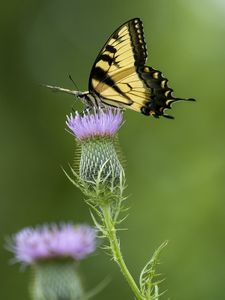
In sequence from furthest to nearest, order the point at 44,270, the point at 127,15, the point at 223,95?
1. the point at 127,15
2. the point at 223,95
3. the point at 44,270

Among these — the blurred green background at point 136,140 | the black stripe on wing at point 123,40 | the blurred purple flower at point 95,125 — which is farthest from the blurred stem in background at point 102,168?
the blurred green background at point 136,140

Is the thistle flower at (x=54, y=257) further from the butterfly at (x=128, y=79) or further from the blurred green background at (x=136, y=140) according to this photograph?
the blurred green background at (x=136, y=140)

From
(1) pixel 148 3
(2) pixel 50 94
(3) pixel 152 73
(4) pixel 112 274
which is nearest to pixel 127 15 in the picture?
(1) pixel 148 3

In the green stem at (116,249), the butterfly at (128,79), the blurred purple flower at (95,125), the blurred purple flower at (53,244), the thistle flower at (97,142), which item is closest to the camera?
the green stem at (116,249)

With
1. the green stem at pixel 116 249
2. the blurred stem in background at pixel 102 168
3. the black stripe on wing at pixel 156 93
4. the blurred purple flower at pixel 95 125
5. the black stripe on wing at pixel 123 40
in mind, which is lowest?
the green stem at pixel 116 249

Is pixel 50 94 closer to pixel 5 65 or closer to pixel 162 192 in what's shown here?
pixel 5 65

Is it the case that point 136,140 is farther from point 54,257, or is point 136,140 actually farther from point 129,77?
point 54,257
